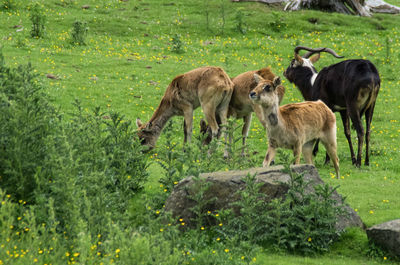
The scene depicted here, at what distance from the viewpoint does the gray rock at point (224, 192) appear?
31.4 feet

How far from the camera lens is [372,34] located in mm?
30781

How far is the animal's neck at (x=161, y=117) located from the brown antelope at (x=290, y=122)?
3.73 metres

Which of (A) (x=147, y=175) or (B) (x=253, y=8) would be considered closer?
(A) (x=147, y=175)

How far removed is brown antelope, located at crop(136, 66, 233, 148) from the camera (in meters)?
14.9

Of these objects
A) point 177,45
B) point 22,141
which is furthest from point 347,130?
point 177,45

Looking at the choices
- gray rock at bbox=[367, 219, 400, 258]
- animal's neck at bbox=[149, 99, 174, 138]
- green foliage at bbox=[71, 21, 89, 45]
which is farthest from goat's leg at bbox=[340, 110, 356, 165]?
green foliage at bbox=[71, 21, 89, 45]

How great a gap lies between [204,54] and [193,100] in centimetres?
1116

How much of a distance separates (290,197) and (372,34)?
929 inches

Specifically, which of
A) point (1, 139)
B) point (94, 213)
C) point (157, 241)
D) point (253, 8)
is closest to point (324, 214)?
point (157, 241)

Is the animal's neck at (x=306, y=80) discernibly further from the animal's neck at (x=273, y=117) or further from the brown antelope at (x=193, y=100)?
the animal's neck at (x=273, y=117)

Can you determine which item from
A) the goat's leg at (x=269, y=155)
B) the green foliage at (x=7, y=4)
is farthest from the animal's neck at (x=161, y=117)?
the green foliage at (x=7, y=4)

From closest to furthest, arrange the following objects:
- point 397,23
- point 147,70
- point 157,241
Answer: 1. point 157,241
2. point 147,70
3. point 397,23

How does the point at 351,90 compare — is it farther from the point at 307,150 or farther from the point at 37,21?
the point at 37,21

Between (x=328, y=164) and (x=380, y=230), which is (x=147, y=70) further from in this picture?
(x=380, y=230)
